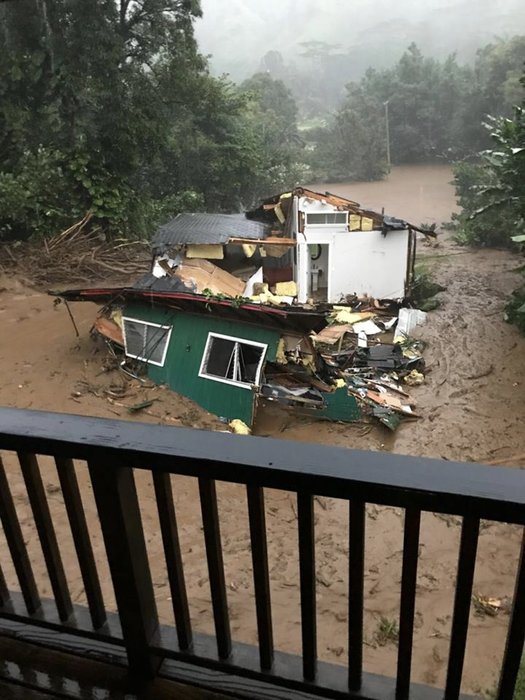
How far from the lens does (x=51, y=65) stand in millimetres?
13406

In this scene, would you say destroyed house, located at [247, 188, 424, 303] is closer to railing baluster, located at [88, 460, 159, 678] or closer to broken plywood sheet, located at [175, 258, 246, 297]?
broken plywood sheet, located at [175, 258, 246, 297]

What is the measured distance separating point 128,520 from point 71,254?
1324 cm

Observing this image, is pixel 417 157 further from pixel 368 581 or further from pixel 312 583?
pixel 312 583

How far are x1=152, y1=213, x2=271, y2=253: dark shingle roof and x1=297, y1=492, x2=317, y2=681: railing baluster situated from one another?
29.7ft

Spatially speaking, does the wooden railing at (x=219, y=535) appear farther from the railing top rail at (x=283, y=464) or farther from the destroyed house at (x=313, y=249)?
the destroyed house at (x=313, y=249)

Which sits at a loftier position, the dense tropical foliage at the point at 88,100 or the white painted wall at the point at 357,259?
the dense tropical foliage at the point at 88,100

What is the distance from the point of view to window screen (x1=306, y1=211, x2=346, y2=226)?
13.1 meters

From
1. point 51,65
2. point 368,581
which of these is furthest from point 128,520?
point 51,65

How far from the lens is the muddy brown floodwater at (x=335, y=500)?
3.59 meters

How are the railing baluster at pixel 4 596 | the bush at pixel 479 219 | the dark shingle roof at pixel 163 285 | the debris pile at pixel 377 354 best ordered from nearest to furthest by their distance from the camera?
the railing baluster at pixel 4 596, the dark shingle roof at pixel 163 285, the debris pile at pixel 377 354, the bush at pixel 479 219

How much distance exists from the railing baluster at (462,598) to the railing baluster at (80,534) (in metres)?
0.97

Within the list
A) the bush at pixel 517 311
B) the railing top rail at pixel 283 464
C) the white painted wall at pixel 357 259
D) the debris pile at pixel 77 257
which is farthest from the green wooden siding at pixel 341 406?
the debris pile at pixel 77 257

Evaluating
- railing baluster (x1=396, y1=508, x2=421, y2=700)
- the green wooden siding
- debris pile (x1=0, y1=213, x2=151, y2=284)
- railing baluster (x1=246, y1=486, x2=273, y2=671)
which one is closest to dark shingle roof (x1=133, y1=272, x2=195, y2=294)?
the green wooden siding

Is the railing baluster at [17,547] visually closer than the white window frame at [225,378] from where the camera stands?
Yes
